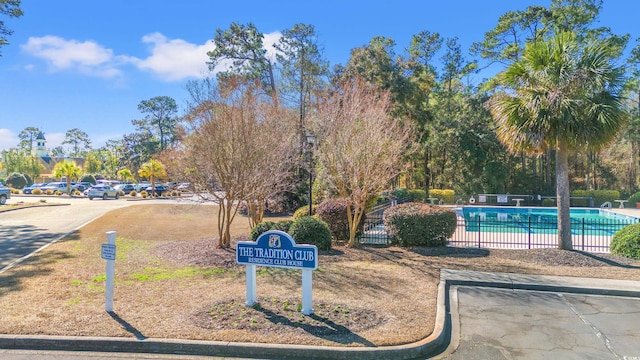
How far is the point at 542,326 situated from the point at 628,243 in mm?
6769

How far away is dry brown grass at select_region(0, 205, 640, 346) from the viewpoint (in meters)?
5.70

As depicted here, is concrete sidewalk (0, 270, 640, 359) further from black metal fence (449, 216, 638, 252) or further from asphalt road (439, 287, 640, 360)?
black metal fence (449, 216, 638, 252)

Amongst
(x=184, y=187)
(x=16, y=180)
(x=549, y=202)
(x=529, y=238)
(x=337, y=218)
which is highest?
(x=16, y=180)

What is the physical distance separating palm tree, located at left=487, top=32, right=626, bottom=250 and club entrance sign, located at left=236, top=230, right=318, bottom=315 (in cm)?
791

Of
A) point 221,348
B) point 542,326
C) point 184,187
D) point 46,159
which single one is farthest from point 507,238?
point 46,159

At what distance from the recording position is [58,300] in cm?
707

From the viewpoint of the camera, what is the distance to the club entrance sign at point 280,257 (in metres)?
6.26

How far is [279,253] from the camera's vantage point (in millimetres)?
6406

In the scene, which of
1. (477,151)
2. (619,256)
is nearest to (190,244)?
(619,256)

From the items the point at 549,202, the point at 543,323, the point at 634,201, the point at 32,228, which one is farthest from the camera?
the point at 549,202

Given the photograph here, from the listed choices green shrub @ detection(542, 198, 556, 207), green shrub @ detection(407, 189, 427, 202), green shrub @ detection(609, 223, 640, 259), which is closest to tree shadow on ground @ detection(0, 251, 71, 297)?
green shrub @ detection(609, 223, 640, 259)

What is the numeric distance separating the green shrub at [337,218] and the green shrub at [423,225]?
174cm

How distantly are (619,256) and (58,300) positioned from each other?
42.7 feet

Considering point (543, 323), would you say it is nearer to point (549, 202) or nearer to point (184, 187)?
point (184, 187)
